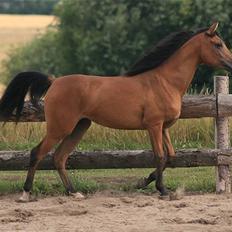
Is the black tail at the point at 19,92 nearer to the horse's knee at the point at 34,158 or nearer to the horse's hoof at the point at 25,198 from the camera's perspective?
the horse's knee at the point at 34,158

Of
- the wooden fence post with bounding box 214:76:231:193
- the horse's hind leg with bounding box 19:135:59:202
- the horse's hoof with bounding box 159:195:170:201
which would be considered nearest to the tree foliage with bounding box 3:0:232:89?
the wooden fence post with bounding box 214:76:231:193

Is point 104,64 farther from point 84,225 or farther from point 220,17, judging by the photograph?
point 84,225

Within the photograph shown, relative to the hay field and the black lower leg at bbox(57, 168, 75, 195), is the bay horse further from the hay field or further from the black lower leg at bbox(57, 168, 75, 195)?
the hay field

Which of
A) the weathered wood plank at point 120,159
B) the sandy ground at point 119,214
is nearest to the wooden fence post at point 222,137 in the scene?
the weathered wood plank at point 120,159

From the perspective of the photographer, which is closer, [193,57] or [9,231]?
[9,231]

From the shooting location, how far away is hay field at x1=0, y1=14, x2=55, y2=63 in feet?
206

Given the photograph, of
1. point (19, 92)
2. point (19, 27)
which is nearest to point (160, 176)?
point (19, 92)

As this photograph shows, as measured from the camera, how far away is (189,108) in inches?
347

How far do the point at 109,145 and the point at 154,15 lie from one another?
24.8 metres

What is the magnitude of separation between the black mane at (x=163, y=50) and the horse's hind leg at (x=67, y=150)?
3.15 feet

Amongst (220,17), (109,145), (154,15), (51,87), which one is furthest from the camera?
(154,15)

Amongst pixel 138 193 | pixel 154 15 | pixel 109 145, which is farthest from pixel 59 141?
pixel 154 15

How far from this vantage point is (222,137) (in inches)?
348

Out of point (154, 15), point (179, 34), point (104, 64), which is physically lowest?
point (104, 64)
